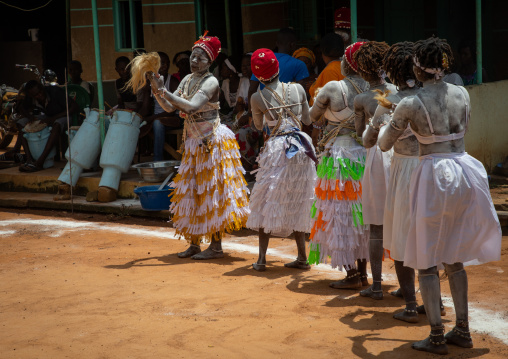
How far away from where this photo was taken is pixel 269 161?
6.56 m

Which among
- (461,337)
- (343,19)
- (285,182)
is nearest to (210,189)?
(285,182)

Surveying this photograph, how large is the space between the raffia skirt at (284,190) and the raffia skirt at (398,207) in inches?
66.6

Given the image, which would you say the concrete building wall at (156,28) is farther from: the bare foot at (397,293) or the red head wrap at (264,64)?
the bare foot at (397,293)

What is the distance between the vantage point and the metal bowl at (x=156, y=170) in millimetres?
9773

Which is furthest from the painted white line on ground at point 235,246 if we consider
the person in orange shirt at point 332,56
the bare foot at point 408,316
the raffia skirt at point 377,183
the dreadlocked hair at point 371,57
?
the dreadlocked hair at point 371,57

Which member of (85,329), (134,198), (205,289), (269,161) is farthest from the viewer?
(134,198)

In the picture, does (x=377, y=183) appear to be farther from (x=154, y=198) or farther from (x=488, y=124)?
(x=488, y=124)

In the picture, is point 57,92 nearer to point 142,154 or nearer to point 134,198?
point 142,154

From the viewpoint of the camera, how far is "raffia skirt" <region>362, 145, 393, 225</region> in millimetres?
5430

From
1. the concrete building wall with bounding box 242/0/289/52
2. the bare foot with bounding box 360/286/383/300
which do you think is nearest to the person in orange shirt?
the bare foot with bounding box 360/286/383/300

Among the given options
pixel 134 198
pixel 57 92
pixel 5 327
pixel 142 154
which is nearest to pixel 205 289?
pixel 5 327

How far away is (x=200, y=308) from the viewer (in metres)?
5.57

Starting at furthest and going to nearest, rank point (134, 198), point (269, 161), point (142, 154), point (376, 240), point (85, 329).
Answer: point (142, 154) < point (134, 198) < point (269, 161) < point (376, 240) < point (85, 329)

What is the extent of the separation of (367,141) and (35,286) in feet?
11.6
